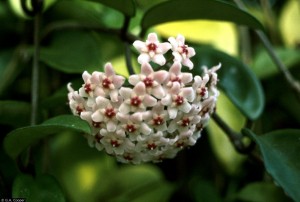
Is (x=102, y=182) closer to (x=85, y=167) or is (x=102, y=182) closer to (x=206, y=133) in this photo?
(x=85, y=167)

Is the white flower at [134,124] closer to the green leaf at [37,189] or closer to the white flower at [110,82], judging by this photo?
the white flower at [110,82]

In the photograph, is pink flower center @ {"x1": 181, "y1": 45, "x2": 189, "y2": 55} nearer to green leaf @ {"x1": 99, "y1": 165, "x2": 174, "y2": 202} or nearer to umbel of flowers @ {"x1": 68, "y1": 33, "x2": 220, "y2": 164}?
umbel of flowers @ {"x1": 68, "y1": 33, "x2": 220, "y2": 164}

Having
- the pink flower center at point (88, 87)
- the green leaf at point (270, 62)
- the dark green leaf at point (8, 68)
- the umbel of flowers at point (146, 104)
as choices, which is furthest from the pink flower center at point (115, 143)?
the green leaf at point (270, 62)

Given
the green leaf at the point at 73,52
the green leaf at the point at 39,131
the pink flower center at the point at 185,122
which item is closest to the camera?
the green leaf at the point at 39,131

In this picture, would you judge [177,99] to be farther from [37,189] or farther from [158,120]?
[37,189]

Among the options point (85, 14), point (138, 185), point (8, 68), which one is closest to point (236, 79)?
point (138, 185)

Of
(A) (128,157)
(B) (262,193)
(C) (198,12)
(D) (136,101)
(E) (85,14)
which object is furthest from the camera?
(E) (85,14)
